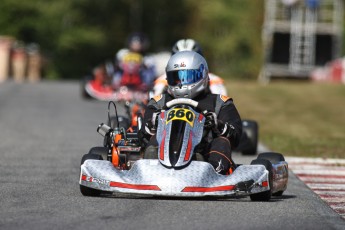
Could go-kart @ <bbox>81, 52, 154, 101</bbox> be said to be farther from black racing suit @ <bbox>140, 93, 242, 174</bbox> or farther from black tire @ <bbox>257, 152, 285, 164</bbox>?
black tire @ <bbox>257, 152, 285, 164</bbox>

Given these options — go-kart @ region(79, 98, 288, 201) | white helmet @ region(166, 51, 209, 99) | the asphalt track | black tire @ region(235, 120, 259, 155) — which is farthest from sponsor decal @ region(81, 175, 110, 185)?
black tire @ region(235, 120, 259, 155)

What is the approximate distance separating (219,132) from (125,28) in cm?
7237

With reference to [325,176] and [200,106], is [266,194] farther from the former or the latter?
[325,176]

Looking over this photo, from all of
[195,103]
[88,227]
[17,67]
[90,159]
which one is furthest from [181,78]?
[17,67]

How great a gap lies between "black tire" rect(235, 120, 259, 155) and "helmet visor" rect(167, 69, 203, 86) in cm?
397

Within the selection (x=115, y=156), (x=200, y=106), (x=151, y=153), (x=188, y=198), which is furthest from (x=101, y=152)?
(x=188, y=198)

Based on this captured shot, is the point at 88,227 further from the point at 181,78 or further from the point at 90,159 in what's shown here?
the point at 181,78

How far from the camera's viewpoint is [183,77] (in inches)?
396

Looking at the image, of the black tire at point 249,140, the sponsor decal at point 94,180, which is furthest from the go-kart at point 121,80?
the sponsor decal at point 94,180

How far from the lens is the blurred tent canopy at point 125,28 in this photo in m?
67.6

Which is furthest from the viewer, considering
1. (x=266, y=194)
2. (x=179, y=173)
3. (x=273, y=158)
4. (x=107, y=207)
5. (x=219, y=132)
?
(x=273, y=158)

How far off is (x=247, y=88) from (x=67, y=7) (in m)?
38.6

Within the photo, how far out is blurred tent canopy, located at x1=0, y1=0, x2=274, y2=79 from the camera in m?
67.6

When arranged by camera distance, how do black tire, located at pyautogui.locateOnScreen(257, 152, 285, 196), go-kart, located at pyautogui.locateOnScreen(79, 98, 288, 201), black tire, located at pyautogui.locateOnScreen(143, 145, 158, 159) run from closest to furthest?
go-kart, located at pyautogui.locateOnScreen(79, 98, 288, 201)
black tire, located at pyautogui.locateOnScreen(143, 145, 158, 159)
black tire, located at pyautogui.locateOnScreen(257, 152, 285, 196)
